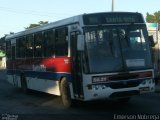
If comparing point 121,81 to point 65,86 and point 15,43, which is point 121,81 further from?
point 15,43

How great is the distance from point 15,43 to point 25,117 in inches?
451

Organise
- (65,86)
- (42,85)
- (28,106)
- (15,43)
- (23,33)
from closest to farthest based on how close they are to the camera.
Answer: (65,86)
(28,106)
(42,85)
(23,33)
(15,43)

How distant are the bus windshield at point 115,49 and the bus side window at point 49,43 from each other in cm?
375

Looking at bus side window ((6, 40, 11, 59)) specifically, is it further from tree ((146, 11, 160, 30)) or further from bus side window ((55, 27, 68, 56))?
tree ((146, 11, 160, 30))

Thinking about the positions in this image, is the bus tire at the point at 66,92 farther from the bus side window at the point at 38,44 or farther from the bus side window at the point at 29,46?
the bus side window at the point at 29,46

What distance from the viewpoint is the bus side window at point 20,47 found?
2356 centimetres

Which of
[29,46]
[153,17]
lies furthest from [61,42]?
[153,17]

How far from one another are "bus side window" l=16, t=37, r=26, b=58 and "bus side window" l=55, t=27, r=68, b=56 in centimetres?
597

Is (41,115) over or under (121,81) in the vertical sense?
under

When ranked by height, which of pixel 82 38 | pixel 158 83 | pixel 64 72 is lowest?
pixel 158 83

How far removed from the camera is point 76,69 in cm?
1542

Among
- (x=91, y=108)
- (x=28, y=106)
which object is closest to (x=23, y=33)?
(x=28, y=106)

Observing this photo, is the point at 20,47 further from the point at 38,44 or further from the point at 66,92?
the point at 66,92

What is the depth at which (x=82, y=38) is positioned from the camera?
14422mm
